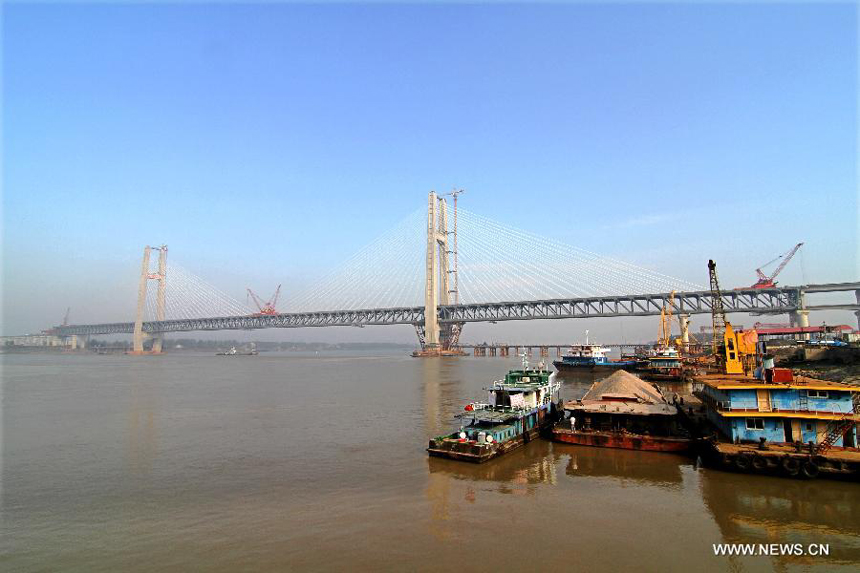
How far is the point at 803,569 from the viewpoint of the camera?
35.1ft

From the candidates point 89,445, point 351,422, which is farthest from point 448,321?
point 89,445

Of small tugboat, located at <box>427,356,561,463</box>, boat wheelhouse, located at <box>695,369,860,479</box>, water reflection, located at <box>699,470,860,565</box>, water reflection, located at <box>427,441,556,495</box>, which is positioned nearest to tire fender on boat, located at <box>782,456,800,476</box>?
boat wheelhouse, located at <box>695,369,860,479</box>

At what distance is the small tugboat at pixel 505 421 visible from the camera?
62.3 feet

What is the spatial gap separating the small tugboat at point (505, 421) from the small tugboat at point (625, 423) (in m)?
1.60

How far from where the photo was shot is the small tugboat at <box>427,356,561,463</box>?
19.0 metres

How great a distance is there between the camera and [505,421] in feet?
70.8

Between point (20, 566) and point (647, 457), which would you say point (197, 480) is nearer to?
point (20, 566)

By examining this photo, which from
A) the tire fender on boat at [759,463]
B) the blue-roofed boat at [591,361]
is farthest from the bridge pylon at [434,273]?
the tire fender on boat at [759,463]

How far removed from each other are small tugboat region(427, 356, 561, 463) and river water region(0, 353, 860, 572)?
0.60m

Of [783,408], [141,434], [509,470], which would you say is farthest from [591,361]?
[141,434]

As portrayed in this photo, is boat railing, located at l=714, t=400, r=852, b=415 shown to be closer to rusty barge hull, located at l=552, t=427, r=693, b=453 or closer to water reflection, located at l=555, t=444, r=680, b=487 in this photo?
rusty barge hull, located at l=552, t=427, r=693, b=453

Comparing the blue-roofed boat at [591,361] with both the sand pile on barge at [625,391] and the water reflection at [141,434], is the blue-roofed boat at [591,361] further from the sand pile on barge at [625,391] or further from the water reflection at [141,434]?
the water reflection at [141,434]

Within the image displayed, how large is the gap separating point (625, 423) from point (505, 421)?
229 inches

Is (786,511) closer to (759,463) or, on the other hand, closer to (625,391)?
(759,463)
